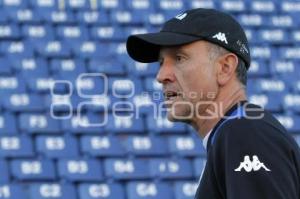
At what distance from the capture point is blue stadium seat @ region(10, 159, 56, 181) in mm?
3611

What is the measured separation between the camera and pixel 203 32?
1059mm

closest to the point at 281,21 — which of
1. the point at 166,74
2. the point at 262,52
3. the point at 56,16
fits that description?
the point at 262,52

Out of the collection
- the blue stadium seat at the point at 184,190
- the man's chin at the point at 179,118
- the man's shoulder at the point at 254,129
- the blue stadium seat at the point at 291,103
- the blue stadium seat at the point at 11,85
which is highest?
the man's shoulder at the point at 254,129

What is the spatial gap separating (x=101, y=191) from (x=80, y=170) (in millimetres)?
196

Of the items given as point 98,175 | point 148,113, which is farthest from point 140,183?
point 148,113

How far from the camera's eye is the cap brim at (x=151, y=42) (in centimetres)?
106

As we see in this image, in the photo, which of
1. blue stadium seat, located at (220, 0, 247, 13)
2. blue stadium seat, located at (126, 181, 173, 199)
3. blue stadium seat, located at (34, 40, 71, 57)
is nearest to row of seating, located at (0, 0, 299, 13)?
blue stadium seat, located at (220, 0, 247, 13)

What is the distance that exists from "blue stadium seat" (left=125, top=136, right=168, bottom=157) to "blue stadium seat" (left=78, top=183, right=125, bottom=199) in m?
0.34

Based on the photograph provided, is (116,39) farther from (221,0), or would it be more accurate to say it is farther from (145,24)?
(221,0)

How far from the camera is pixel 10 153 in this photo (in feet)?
12.2

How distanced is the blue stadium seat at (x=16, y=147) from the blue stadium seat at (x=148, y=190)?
2.10ft

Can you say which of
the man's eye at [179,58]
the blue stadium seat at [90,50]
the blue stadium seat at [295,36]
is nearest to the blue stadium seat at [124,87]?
the blue stadium seat at [90,50]

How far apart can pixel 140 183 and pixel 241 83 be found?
265cm

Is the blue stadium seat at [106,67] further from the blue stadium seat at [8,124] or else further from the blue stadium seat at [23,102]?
the blue stadium seat at [8,124]
